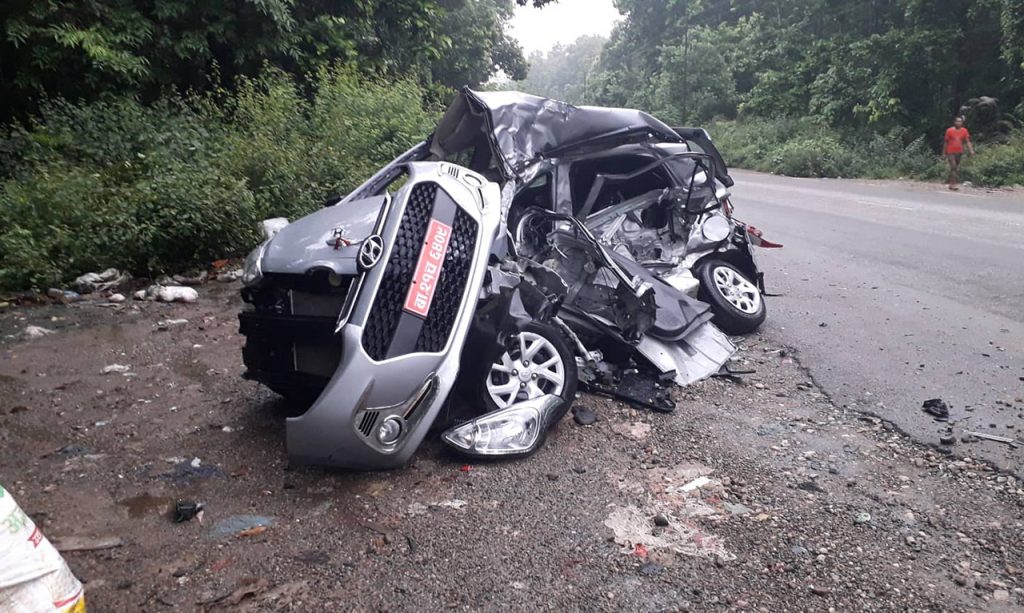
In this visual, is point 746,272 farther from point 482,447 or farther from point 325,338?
point 325,338

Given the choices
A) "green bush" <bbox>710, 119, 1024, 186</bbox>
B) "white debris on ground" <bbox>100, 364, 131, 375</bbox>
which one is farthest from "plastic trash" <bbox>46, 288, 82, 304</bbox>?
"green bush" <bbox>710, 119, 1024, 186</bbox>

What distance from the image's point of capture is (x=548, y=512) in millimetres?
3520

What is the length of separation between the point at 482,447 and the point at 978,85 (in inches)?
904

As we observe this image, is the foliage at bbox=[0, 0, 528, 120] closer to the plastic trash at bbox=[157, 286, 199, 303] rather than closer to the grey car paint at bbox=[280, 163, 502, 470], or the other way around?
the plastic trash at bbox=[157, 286, 199, 303]

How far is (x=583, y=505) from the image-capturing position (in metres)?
3.59

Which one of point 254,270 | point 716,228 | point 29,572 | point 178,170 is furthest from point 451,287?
point 178,170

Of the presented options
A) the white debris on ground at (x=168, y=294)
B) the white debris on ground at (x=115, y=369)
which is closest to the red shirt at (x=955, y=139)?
the white debris on ground at (x=168, y=294)

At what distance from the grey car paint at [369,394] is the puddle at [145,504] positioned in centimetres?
66

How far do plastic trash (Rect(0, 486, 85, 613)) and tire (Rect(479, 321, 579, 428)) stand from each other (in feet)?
7.84

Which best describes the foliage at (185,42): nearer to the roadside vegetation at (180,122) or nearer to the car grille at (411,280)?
the roadside vegetation at (180,122)

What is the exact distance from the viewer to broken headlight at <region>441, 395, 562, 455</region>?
402cm

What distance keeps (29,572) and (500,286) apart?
2613 mm

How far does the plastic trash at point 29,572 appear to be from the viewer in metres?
2.22

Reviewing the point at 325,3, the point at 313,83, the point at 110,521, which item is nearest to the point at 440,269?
the point at 110,521
